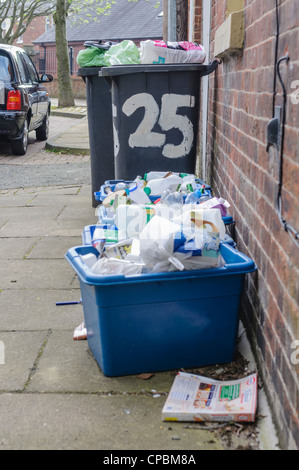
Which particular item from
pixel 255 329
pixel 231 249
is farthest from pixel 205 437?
pixel 231 249

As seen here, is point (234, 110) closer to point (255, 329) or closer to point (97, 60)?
point (255, 329)

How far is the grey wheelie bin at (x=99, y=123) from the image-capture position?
5.96 meters

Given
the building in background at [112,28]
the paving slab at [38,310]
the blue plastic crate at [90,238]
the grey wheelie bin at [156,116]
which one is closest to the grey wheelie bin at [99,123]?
the grey wheelie bin at [156,116]

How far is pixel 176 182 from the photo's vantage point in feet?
13.5

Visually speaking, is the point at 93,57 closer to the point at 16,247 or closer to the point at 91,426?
the point at 16,247

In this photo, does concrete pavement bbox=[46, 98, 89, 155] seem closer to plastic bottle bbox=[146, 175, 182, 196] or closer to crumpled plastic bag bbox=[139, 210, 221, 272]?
plastic bottle bbox=[146, 175, 182, 196]

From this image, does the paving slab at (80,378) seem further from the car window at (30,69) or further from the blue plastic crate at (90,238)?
the car window at (30,69)

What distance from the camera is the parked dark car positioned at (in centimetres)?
1018

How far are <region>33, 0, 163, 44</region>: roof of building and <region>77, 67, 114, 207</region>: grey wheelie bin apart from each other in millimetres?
Result: 42307

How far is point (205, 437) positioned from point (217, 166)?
2866 mm

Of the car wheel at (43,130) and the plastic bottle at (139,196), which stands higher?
the plastic bottle at (139,196)

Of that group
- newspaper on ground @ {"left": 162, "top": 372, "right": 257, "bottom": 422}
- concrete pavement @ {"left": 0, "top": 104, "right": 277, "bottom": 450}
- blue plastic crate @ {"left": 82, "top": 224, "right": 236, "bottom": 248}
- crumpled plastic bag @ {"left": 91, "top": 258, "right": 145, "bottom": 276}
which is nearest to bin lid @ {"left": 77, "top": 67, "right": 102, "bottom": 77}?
concrete pavement @ {"left": 0, "top": 104, "right": 277, "bottom": 450}

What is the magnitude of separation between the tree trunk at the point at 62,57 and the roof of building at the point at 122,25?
891 inches

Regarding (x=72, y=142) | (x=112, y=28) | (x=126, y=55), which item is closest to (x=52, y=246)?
(x=126, y=55)
